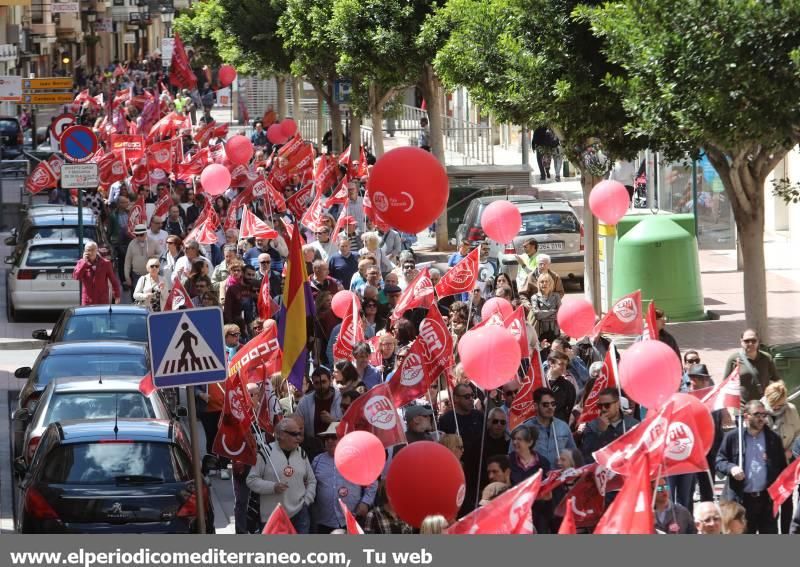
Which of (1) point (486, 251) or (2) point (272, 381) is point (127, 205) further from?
(2) point (272, 381)

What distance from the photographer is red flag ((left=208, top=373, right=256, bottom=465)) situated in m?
12.1

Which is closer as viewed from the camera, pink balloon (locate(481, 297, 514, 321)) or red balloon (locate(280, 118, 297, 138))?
pink balloon (locate(481, 297, 514, 321))

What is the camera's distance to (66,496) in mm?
11523

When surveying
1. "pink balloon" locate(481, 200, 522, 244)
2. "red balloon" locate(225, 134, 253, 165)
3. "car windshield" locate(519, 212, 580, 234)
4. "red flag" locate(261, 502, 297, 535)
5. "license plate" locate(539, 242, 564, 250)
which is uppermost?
"red balloon" locate(225, 134, 253, 165)

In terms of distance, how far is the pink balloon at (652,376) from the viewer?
11391 millimetres

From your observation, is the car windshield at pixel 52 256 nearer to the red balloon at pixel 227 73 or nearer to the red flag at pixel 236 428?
the red flag at pixel 236 428

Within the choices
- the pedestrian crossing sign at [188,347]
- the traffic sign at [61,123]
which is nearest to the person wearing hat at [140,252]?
the traffic sign at [61,123]

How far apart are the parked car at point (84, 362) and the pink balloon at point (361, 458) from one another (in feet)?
17.2

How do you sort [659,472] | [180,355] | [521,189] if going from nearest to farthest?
1. [659,472]
2. [180,355]
3. [521,189]

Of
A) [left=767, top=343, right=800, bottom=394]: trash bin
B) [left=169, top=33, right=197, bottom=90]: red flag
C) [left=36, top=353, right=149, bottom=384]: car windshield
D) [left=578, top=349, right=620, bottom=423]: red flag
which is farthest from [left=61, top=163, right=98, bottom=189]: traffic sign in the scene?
[left=169, top=33, right=197, bottom=90]: red flag

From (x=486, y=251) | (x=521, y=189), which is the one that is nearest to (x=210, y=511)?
(x=486, y=251)

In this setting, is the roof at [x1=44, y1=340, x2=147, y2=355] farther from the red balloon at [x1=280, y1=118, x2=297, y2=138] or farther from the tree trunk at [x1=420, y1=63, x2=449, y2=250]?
the red balloon at [x1=280, y1=118, x2=297, y2=138]

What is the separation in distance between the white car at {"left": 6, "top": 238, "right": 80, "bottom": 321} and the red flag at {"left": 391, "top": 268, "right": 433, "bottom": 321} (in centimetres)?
857
